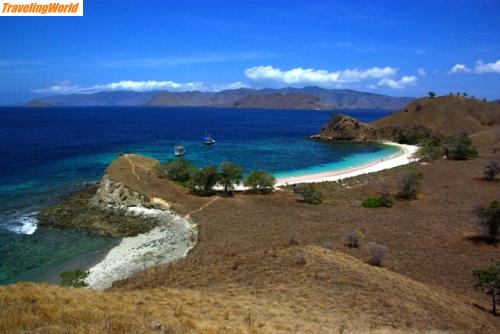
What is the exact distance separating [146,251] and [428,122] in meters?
118

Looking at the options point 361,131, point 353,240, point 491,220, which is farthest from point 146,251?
point 361,131

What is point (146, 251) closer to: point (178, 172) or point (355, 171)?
point (178, 172)

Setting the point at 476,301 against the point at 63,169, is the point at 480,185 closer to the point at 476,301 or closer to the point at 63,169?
the point at 476,301

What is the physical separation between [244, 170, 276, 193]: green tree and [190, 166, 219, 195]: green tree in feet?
14.9

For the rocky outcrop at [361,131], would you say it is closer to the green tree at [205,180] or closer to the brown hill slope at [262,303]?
the green tree at [205,180]

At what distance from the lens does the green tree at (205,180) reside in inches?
1852

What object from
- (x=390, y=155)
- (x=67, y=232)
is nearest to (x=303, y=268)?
(x=67, y=232)

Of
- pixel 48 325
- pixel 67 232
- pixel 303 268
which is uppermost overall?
pixel 48 325

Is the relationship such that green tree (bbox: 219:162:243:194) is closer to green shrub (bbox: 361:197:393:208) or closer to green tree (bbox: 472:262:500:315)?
green shrub (bbox: 361:197:393:208)

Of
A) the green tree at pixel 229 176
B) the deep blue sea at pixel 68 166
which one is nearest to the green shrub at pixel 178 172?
the green tree at pixel 229 176

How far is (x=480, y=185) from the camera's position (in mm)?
50156

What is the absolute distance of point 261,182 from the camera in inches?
1923

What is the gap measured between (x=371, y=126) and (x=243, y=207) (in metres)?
102

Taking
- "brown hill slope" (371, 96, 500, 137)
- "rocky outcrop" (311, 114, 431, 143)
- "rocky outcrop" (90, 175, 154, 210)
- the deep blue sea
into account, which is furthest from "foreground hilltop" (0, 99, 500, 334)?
"brown hill slope" (371, 96, 500, 137)
